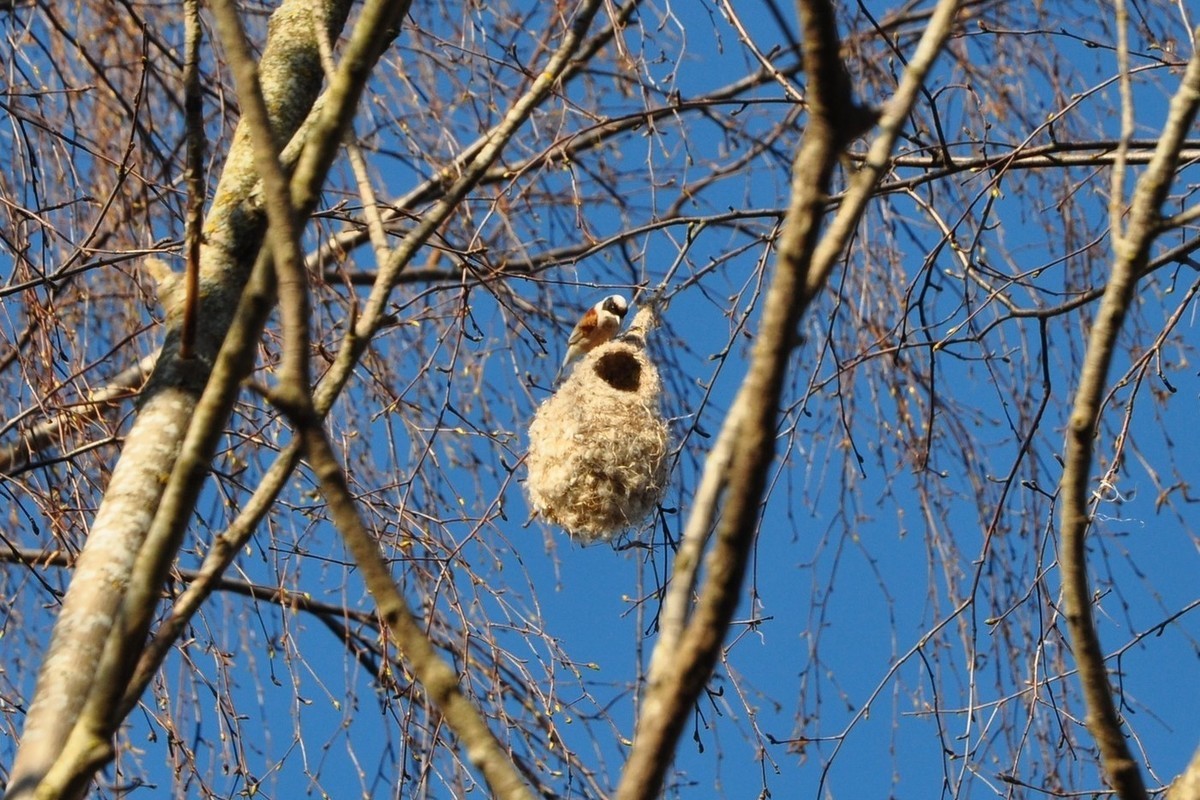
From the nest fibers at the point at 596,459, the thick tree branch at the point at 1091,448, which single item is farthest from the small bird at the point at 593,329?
the thick tree branch at the point at 1091,448

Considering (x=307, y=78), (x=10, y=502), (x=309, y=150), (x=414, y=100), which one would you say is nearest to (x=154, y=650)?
(x=309, y=150)

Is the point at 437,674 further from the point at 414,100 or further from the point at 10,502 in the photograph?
the point at 414,100

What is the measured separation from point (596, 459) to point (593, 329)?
89 centimetres

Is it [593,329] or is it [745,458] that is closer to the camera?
[745,458]

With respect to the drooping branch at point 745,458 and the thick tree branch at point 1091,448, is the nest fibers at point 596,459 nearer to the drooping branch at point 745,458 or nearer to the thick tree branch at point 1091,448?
the thick tree branch at point 1091,448

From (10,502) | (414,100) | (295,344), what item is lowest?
(295,344)

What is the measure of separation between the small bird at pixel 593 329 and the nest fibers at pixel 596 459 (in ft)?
1.46

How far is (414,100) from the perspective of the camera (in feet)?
14.5

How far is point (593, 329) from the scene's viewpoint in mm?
4891

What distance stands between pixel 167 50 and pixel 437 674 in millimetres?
2900

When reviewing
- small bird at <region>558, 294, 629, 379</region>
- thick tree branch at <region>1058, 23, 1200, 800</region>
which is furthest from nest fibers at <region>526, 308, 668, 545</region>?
thick tree branch at <region>1058, 23, 1200, 800</region>

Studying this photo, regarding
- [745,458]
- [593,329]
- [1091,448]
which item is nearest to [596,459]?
[593,329]

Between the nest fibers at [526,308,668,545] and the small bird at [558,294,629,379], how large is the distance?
0.45 metres

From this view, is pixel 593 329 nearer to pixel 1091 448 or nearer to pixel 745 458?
pixel 1091 448
